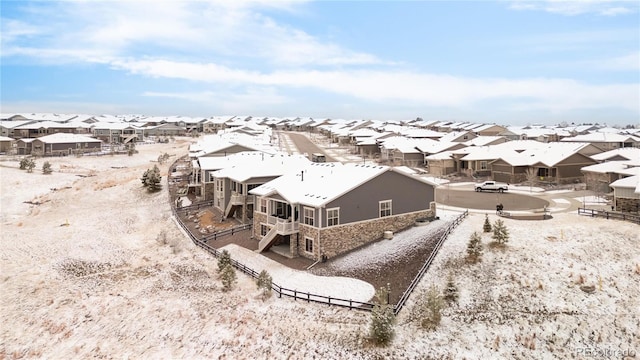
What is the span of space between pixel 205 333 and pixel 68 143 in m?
84.7

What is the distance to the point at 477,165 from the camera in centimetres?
6372

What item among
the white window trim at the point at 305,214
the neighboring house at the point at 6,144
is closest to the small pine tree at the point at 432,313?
the white window trim at the point at 305,214

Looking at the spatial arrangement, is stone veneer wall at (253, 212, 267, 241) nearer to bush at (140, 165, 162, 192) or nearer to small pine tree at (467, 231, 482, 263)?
small pine tree at (467, 231, 482, 263)

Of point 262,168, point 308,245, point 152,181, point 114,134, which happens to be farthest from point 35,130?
point 308,245

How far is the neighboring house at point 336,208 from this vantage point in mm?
30734

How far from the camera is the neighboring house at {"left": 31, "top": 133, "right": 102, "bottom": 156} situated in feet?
292

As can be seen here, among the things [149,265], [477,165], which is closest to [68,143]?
[149,265]

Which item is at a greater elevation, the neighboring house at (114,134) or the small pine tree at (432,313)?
the neighboring house at (114,134)

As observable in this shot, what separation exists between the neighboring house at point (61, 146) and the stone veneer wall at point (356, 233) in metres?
77.4

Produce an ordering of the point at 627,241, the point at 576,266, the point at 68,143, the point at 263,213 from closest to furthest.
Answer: the point at 576,266
the point at 627,241
the point at 263,213
the point at 68,143

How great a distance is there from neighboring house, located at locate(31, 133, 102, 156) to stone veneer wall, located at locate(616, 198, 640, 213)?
90970mm

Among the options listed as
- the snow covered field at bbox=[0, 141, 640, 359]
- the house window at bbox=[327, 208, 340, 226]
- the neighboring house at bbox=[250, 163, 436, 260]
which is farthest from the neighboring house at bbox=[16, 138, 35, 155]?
the house window at bbox=[327, 208, 340, 226]

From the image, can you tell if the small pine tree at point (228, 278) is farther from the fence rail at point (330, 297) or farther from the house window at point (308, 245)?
the house window at point (308, 245)

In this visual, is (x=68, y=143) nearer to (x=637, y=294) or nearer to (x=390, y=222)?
(x=390, y=222)
